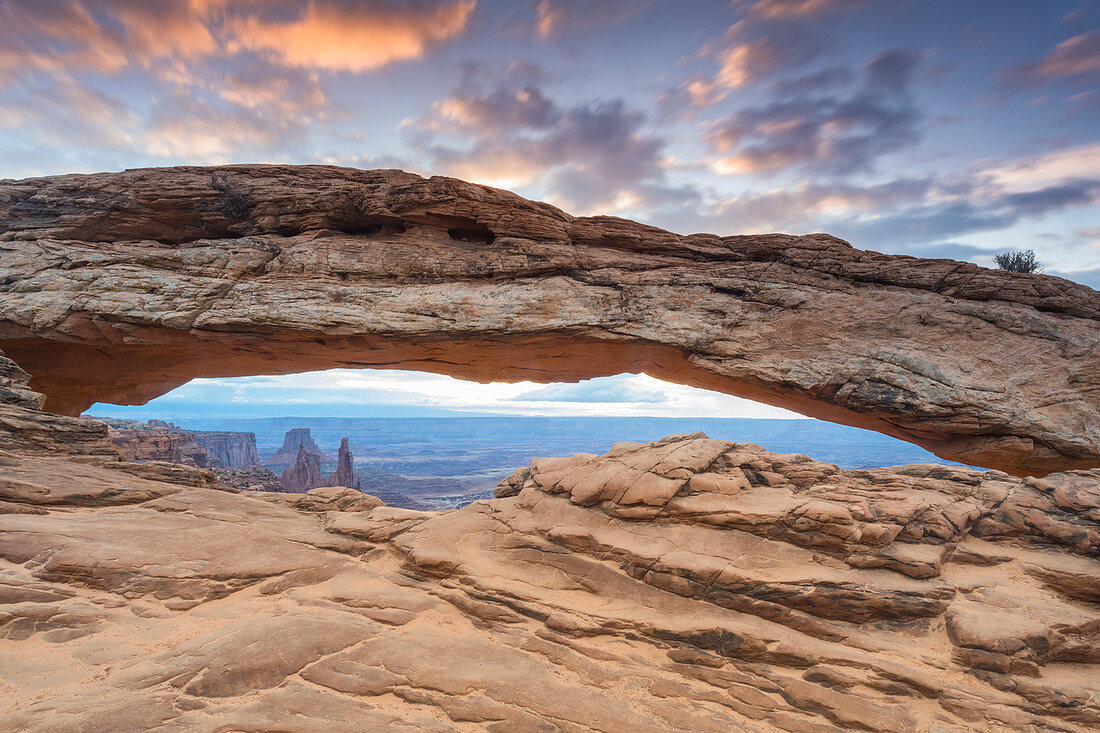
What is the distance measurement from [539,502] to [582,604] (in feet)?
14.2

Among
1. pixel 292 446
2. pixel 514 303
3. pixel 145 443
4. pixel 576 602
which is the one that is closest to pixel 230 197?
pixel 514 303

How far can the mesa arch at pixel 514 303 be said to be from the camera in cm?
1761

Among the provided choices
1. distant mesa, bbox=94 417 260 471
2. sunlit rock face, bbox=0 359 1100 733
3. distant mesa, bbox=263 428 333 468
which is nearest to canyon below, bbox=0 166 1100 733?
sunlit rock face, bbox=0 359 1100 733

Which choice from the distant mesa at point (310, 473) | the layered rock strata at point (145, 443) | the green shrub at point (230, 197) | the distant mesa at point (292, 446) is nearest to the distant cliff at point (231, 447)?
the distant mesa at point (292, 446)

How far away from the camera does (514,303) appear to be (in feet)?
63.2

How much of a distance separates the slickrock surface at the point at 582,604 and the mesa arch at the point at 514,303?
483 centimetres

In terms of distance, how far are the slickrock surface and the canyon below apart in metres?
0.07

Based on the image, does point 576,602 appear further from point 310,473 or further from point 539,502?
point 310,473

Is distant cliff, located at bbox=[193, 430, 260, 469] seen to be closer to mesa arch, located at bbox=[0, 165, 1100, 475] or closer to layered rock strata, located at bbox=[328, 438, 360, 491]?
layered rock strata, located at bbox=[328, 438, 360, 491]

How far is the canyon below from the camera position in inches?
312

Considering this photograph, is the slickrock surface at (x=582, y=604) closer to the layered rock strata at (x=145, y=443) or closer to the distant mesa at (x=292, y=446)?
the layered rock strata at (x=145, y=443)

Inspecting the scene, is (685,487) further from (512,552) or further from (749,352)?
(749,352)

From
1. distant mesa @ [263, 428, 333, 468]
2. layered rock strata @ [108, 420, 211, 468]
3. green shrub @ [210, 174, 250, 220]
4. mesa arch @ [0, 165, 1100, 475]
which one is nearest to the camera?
mesa arch @ [0, 165, 1100, 475]

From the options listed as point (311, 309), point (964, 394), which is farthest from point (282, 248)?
point (964, 394)
